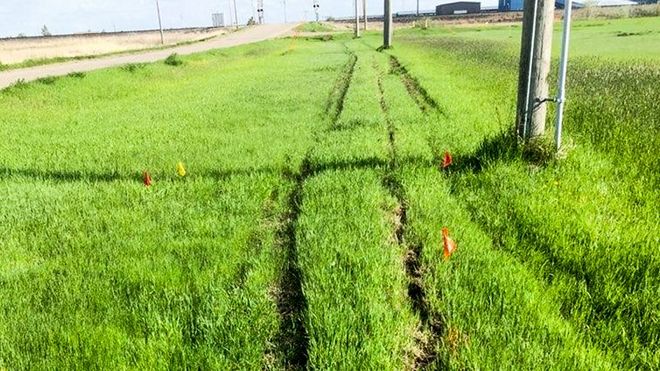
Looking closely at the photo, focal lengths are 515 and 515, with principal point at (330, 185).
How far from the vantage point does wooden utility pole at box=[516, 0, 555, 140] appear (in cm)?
625

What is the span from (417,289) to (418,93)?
10680mm

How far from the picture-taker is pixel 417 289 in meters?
3.74

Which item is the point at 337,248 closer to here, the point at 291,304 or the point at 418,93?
the point at 291,304

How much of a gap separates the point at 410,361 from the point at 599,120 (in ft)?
20.5

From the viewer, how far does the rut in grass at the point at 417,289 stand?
3041mm

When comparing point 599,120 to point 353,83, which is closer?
point 599,120

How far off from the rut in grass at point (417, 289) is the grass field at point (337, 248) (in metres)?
0.01

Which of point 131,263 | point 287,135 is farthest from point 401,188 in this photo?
point 287,135

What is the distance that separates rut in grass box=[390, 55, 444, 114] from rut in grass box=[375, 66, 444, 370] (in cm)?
521

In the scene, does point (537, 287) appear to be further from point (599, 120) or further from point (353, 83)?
point (353, 83)

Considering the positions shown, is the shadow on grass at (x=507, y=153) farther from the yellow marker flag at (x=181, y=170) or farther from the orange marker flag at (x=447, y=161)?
the yellow marker flag at (x=181, y=170)

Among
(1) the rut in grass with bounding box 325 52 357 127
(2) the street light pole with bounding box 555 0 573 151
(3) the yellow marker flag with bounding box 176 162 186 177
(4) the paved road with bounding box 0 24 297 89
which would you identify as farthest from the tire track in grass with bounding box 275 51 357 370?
(4) the paved road with bounding box 0 24 297 89

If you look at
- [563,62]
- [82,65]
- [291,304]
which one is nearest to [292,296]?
[291,304]

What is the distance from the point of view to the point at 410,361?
297 centimetres
